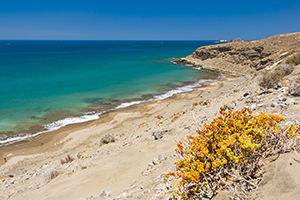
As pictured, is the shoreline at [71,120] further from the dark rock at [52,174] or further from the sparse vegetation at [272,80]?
the sparse vegetation at [272,80]

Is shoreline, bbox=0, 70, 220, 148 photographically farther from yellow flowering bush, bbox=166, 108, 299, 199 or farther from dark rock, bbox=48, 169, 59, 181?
yellow flowering bush, bbox=166, 108, 299, 199

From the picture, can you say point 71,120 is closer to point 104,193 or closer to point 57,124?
point 57,124

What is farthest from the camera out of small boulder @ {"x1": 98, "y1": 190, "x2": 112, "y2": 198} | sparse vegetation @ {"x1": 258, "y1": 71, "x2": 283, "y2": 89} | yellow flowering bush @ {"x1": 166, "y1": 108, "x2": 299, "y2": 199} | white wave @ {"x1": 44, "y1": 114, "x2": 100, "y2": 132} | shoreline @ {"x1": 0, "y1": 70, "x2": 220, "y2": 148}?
white wave @ {"x1": 44, "y1": 114, "x2": 100, "y2": 132}

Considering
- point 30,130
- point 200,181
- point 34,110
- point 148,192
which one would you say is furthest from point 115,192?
point 34,110

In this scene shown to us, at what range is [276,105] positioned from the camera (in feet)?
A: 22.4

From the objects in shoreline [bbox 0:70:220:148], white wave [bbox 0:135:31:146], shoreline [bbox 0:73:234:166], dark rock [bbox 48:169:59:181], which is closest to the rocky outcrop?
shoreline [bbox 0:70:220:148]

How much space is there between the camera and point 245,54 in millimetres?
48875

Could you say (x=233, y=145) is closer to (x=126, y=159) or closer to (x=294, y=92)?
(x=126, y=159)

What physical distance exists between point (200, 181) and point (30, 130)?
61.9ft

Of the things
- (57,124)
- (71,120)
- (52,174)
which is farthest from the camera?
(71,120)

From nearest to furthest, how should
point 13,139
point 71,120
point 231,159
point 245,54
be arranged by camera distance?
point 231,159
point 13,139
point 71,120
point 245,54

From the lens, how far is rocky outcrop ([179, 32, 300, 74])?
4228 centimetres

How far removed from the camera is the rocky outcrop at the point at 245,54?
42.3 metres

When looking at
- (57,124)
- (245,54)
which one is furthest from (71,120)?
(245,54)
